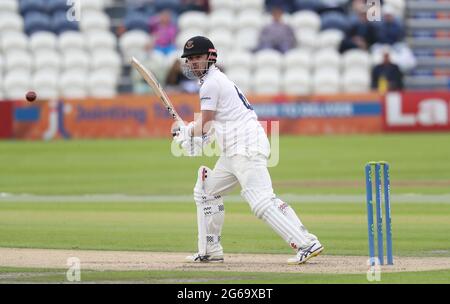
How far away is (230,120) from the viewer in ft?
32.1

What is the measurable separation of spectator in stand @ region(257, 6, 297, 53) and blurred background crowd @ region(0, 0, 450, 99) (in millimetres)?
25

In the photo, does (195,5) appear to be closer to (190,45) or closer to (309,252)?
Result: (190,45)

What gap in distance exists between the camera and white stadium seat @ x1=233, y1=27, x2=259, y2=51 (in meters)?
29.0

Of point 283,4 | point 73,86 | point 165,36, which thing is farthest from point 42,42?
point 283,4

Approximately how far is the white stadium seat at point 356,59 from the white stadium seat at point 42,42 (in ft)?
24.3

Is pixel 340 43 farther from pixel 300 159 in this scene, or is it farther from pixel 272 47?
pixel 300 159

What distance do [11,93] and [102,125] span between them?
9.13ft

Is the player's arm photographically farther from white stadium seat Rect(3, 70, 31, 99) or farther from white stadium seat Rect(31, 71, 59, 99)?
white stadium seat Rect(3, 70, 31, 99)

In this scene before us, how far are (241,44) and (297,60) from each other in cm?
176

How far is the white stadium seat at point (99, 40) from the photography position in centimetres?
2889

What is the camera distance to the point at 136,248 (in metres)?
11.0

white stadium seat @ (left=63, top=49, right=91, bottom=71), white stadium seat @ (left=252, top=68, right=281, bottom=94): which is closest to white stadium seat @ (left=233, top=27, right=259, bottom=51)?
white stadium seat @ (left=252, top=68, right=281, bottom=94)
